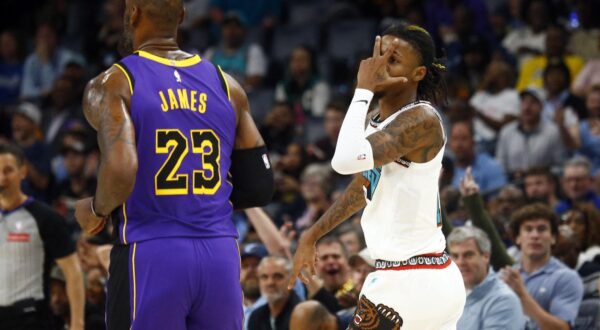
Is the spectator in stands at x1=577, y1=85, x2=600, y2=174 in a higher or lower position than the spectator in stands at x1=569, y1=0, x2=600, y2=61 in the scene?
lower

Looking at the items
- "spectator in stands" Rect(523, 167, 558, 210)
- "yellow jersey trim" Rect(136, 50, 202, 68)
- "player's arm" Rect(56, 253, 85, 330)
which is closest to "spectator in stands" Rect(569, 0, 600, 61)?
"spectator in stands" Rect(523, 167, 558, 210)

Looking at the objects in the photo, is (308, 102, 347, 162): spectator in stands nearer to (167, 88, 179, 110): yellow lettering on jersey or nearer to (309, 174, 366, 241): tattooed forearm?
(309, 174, 366, 241): tattooed forearm

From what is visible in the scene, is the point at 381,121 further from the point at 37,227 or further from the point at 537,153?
the point at 537,153

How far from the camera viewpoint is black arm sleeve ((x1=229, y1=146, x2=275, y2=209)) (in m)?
4.68

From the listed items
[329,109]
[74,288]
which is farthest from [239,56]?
[74,288]

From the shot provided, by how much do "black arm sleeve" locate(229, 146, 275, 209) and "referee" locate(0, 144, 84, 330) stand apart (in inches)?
102

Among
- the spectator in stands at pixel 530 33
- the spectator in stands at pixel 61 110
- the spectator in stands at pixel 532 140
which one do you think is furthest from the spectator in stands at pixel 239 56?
the spectator in stands at pixel 532 140

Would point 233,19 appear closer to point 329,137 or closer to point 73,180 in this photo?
point 329,137

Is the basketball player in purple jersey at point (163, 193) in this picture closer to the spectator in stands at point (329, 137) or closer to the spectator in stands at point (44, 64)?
the spectator in stands at point (329, 137)

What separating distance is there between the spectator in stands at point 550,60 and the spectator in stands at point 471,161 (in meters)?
1.87

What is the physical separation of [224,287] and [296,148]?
282 inches

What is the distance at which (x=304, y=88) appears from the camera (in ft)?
41.9

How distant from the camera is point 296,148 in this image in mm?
11500

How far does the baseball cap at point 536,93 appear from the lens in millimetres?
10663
